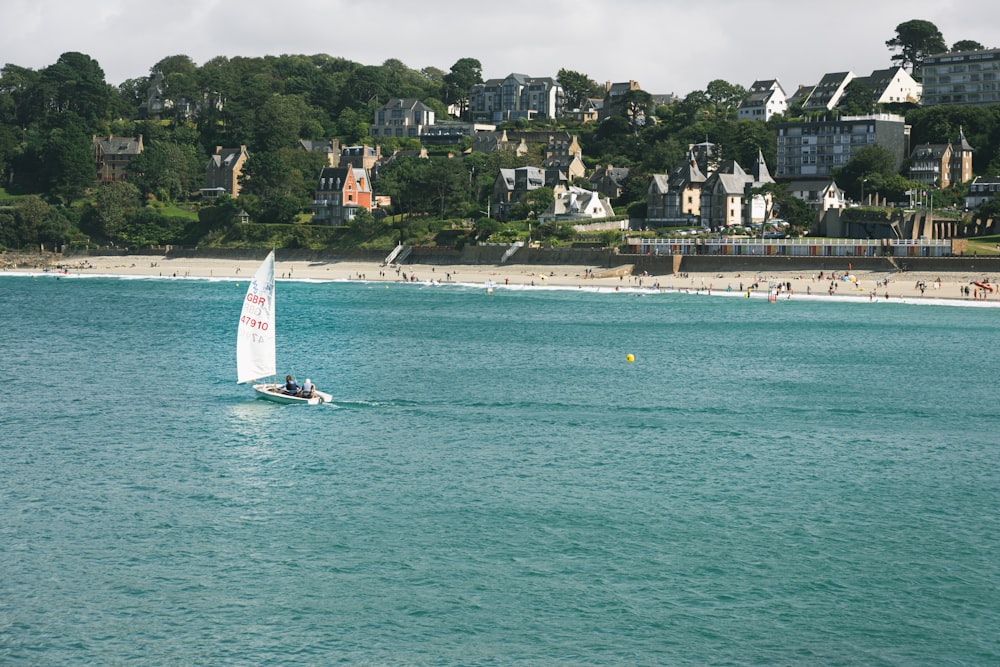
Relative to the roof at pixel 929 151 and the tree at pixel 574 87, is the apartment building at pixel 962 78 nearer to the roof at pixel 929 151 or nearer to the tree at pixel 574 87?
the roof at pixel 929 151

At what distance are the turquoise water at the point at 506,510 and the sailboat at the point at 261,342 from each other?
0.94m

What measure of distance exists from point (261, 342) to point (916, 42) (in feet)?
462

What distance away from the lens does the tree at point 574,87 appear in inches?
7318

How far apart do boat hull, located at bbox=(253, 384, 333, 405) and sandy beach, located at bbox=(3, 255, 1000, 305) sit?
52.0m

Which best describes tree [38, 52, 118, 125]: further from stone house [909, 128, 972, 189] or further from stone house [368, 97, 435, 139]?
stone house [909, 128, 972, 189]

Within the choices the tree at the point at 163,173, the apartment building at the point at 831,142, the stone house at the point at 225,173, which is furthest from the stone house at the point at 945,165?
the tree at the point at 163,173

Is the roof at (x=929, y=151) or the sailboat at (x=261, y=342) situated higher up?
the roof at (x=929, y=151)

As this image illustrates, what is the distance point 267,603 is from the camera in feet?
79.1

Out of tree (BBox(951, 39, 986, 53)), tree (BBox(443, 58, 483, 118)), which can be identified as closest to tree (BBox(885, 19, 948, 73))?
tree (BBox(951, 39, 986, 53))

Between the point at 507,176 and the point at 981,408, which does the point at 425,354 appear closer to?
the point at 981,408

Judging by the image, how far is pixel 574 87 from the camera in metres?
186

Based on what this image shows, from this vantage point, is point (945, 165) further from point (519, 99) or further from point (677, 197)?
point (519, 99)

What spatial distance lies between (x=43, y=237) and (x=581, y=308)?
77006 mm

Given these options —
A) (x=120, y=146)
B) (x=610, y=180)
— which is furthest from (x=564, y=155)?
(x=120, y=146)
